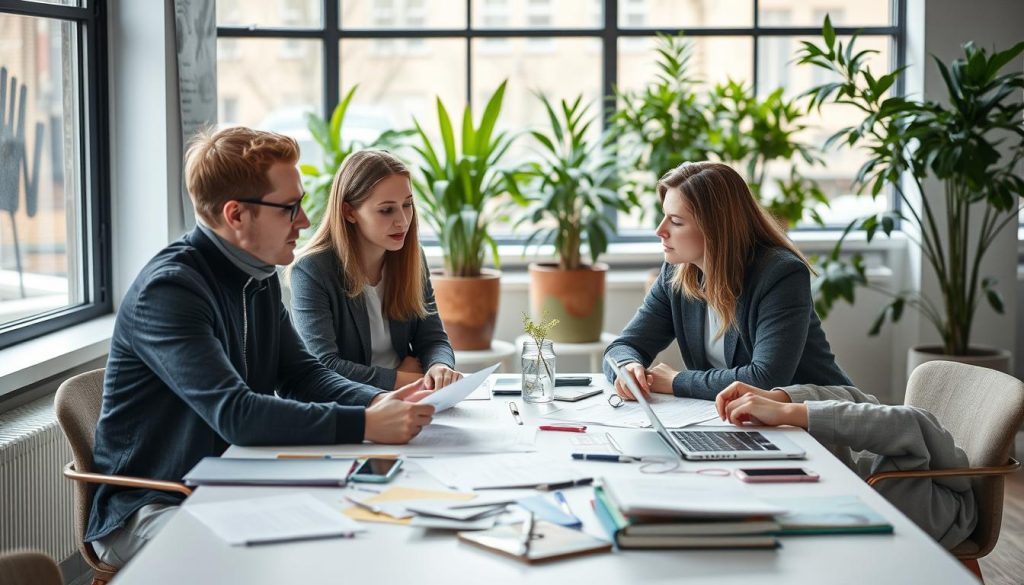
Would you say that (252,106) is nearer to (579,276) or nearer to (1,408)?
(579,276)

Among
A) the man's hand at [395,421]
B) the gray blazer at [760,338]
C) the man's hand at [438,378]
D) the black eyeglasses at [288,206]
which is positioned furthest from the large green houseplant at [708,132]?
the man's hand at [395,421]

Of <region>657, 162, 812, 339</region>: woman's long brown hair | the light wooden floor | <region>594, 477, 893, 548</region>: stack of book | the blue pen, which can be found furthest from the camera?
the light wooden floor

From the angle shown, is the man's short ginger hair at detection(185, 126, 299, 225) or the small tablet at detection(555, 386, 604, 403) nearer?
the man's short ginger hair at detection(185, 126, 299, 225)

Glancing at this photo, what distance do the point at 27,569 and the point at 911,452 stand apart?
65.6 inches

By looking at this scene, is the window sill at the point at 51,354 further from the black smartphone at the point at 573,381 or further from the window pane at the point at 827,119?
the window pane at the point at 827,119

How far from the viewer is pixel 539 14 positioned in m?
5.59

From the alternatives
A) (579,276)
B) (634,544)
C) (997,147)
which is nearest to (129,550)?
(634,544)

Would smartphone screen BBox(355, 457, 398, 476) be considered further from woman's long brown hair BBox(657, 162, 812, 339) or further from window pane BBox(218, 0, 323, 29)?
window pane BBox(218, 0, 323, 29)

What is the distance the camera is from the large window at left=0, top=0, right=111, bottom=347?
3504mm

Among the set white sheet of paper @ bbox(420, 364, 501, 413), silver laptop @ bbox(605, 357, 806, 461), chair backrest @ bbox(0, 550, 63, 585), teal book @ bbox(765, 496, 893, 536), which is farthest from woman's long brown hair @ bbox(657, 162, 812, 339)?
chair backrest @ bbox(0, 550, 63, 585)

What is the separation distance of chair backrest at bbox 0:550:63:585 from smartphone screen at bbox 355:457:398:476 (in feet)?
1.67

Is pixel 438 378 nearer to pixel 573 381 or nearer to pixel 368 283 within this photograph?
pixel 573 381

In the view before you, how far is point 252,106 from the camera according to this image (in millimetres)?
5539

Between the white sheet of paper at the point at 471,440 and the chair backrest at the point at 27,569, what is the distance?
660 millimetres
